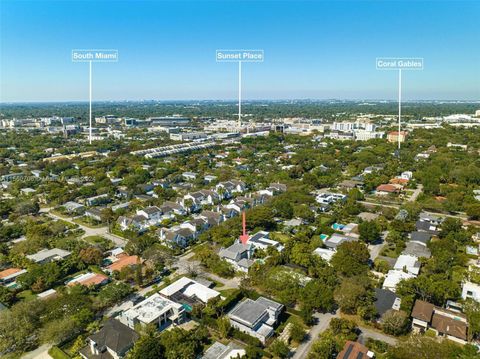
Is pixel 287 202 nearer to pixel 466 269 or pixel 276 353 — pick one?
pixel 466 269

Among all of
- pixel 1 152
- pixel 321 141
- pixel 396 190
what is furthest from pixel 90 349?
pixel 321 141

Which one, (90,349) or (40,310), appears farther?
(40,310)

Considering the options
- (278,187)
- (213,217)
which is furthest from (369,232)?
(278,187)

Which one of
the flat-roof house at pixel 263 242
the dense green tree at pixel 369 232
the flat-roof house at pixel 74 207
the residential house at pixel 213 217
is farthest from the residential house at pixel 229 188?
the dense green tree at pixel 369 232

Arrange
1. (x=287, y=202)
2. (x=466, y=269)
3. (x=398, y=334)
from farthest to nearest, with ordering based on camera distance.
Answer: (x=287, y=202)
(x=466, y=269)
(x=398, y=334)

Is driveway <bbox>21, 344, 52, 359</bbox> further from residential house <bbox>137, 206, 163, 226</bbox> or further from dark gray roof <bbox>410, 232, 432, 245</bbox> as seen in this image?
dark gray roof <bbox>410, 232, 432, 245</bbox>

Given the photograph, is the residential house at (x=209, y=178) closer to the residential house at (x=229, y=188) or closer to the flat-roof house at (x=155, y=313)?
the residential house at (x=229, y=188)
